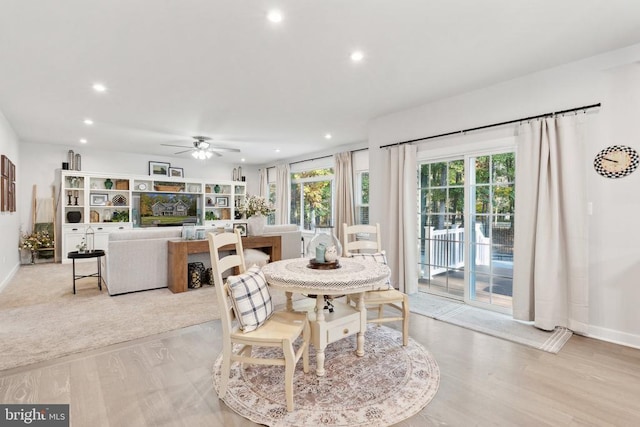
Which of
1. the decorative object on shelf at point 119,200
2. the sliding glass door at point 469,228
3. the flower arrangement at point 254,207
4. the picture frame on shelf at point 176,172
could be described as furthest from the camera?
the picture frame on shelf at point 176,172

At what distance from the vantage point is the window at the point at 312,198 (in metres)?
7.60

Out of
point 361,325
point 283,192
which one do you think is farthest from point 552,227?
point 283,192

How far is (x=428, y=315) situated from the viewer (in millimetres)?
3578

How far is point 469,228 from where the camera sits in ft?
13.1

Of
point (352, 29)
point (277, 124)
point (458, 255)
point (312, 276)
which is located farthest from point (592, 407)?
A: point (277, 124)

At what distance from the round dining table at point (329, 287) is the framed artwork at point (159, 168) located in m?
7.03

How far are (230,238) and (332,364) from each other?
4.05 ft

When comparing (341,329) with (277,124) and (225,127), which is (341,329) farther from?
(225,127)

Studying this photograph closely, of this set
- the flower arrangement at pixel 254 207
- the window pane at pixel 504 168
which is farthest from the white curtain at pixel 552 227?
the flower arrangement at pixel 254 207

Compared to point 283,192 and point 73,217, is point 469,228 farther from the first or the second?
point 73,217

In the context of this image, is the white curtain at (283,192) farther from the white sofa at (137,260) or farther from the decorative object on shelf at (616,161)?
the decorative object on shelf at (616,161)

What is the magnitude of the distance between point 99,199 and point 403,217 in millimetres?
7065

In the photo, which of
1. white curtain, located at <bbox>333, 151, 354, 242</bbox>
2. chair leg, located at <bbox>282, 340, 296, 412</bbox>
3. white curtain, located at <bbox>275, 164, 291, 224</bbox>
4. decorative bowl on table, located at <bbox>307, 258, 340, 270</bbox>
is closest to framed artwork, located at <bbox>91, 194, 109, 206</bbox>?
white curtain, located at <bbox>275, 164, 291, 224</bbox>

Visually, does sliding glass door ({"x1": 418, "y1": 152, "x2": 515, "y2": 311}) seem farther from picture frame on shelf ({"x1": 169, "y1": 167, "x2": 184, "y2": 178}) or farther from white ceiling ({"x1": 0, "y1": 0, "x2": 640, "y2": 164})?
picture frame on shelf ({"x1": 169, "y1": 167, "x2": 184, "y2": 178})
